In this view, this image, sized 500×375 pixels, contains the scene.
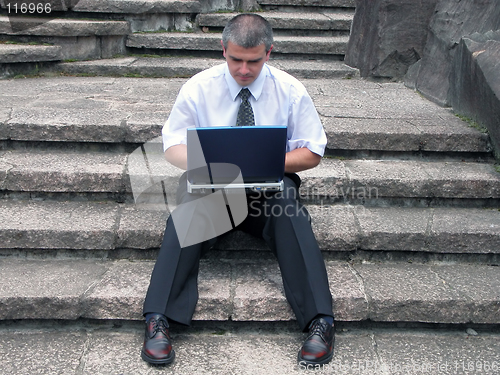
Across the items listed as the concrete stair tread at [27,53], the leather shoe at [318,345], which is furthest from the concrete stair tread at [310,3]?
the leather shoe at [318,345]

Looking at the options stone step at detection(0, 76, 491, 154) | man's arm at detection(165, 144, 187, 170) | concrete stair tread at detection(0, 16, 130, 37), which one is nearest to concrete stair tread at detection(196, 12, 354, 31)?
concrete stair tread at detection(0, 16, 130, 37)

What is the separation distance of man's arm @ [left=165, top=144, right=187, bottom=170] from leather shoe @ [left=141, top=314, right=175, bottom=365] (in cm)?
68

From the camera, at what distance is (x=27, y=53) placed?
14.9 ft

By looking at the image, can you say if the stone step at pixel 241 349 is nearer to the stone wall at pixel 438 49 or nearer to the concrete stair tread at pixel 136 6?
the stone wall at pixel 438 49

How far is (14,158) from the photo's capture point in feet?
10.4

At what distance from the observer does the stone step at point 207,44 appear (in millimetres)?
5281

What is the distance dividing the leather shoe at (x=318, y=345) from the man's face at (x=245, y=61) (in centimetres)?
114

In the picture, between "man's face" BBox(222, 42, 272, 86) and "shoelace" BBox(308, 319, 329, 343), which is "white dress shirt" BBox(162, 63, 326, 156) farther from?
"shoelace" BBox(308, 319, 329, 343)

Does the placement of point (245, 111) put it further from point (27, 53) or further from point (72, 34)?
point (72, 34)

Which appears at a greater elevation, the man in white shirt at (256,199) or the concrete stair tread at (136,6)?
the concrete stair tread at (136,6)

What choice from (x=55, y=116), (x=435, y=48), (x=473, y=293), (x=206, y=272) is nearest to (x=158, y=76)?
(x=55, y=116)

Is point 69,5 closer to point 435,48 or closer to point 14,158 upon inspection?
point 14,158

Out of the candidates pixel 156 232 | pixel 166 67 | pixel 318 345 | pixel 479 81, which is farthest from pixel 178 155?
pixel 166 67

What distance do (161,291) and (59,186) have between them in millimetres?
1066
